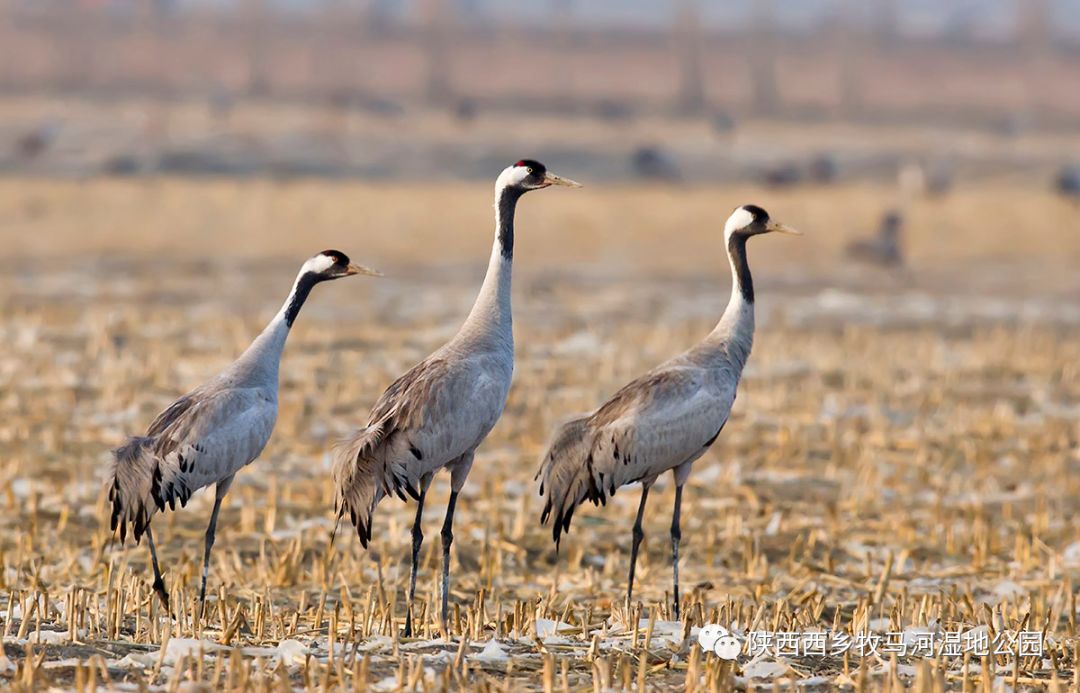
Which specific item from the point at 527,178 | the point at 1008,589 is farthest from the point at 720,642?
the point at 1008,589

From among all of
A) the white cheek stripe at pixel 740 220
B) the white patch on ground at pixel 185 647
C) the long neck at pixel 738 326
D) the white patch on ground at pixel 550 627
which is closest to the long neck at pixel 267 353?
the white patch on ground at pixel 185 647

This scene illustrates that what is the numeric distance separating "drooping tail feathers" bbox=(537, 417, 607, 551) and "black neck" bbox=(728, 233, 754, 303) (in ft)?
3.05

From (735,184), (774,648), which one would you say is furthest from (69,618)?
(735,184)

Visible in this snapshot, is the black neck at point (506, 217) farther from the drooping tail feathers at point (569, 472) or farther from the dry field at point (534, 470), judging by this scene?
the dry field at point (534, 470)

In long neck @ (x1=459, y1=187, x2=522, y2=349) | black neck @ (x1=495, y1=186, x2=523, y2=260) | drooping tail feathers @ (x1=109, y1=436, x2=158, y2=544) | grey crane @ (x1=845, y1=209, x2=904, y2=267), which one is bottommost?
drooping tail feathers @ (x1=109, y1=436, x2=158, y2=544)

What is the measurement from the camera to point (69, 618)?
19.7ft

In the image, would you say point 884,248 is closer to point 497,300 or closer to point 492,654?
point 497,300

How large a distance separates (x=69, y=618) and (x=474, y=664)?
149cm

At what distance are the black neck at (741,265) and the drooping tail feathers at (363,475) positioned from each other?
1.81 m

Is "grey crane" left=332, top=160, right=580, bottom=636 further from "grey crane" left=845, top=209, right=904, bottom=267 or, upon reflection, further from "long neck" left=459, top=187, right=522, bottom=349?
"grey crane" left=845, top=209, right=904, bottom=267

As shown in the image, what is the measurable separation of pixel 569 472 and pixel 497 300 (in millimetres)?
893

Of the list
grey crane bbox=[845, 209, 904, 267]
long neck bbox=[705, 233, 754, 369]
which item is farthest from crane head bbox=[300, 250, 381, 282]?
grey crane bbox=[845, 209, 904, 267]

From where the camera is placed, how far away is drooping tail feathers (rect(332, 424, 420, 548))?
6.63 meters

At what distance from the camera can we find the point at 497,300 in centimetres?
694
